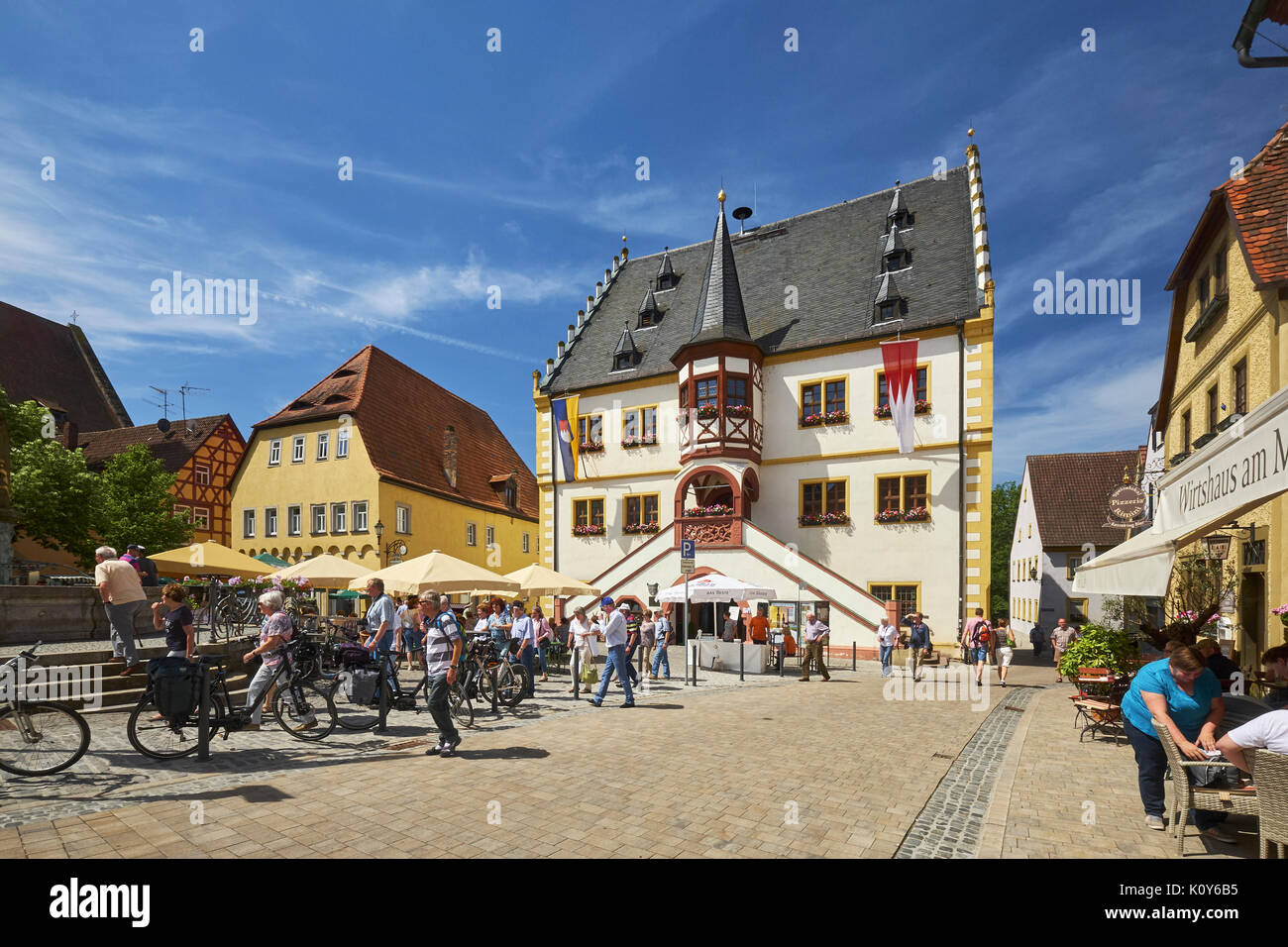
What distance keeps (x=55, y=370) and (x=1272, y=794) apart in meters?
53.5

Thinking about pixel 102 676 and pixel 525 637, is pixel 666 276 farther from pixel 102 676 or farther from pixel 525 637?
pixel 102 676

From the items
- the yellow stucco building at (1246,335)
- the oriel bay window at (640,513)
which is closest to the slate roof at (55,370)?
the oriel bay window at (640,513)

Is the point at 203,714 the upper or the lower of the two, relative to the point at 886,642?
upper

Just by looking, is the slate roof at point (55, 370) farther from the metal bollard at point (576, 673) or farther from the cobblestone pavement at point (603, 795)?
the cobblestone pavement at point (603, 795)

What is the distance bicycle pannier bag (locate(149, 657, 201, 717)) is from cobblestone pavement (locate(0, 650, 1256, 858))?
0.55 meters

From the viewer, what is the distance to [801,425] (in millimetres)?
26125

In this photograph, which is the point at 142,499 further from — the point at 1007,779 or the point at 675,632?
the point at 1007,779

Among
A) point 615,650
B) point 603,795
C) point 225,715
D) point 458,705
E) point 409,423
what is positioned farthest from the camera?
point 409,423

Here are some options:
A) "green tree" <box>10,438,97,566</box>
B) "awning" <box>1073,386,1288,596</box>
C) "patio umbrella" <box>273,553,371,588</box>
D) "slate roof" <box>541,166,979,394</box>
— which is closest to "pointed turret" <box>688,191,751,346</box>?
"slate roof" <box>541,166,979,394</box>

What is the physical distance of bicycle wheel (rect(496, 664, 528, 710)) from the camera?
440 inches

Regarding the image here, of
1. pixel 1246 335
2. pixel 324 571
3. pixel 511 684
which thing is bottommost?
pixel 511 684

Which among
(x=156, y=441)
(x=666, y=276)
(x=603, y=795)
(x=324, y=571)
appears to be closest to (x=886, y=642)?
(x=603, y=795)
